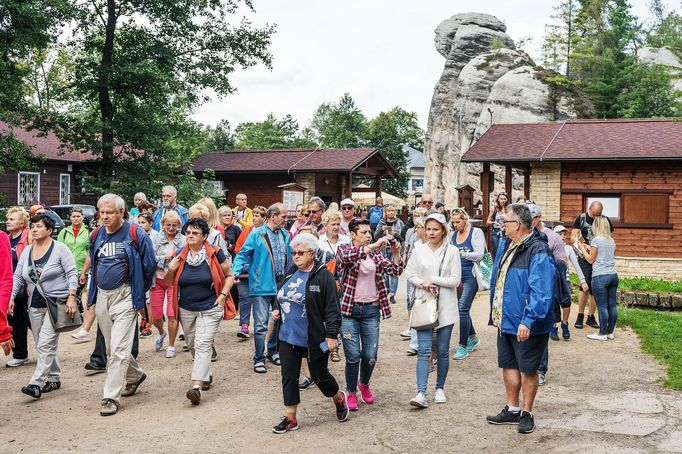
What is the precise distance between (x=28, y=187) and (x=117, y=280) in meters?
25.3

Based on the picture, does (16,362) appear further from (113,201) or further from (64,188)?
(64,188)

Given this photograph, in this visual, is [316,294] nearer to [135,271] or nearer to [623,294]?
[135,271]

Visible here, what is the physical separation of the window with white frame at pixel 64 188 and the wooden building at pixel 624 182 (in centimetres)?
1883

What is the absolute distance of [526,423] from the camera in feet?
19.1

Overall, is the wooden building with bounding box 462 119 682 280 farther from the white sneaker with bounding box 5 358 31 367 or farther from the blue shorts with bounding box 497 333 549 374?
the white sneaker with bounding box 5 358 31 367

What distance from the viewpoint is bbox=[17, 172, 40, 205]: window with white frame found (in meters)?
28.6

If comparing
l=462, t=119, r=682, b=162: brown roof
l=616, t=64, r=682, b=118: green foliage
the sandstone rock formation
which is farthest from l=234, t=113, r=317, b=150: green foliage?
l=462, t=119, r=682, b=162: brown roof

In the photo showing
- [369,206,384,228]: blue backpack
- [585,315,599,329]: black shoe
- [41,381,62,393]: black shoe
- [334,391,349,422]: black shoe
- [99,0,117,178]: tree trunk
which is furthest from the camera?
[99,0,117,178]: tree trunk

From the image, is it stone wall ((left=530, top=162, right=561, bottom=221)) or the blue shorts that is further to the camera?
stone wall ((left=530, top=162, right=561, bottom=221))

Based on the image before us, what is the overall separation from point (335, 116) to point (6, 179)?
56185mm

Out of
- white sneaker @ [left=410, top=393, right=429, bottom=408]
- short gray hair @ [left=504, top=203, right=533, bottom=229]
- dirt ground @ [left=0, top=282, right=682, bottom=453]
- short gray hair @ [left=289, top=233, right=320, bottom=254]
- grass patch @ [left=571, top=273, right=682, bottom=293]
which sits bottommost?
dirt ground @ [left=0, top=282, right=682, bottom=453]

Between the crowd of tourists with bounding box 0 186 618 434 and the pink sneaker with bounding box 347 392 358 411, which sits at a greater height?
the crowd of tourists with bounding box 0 186 618 434

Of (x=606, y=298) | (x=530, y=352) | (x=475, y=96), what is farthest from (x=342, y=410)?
(x=475, y=96)

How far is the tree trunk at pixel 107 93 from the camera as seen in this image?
24.6 metres
